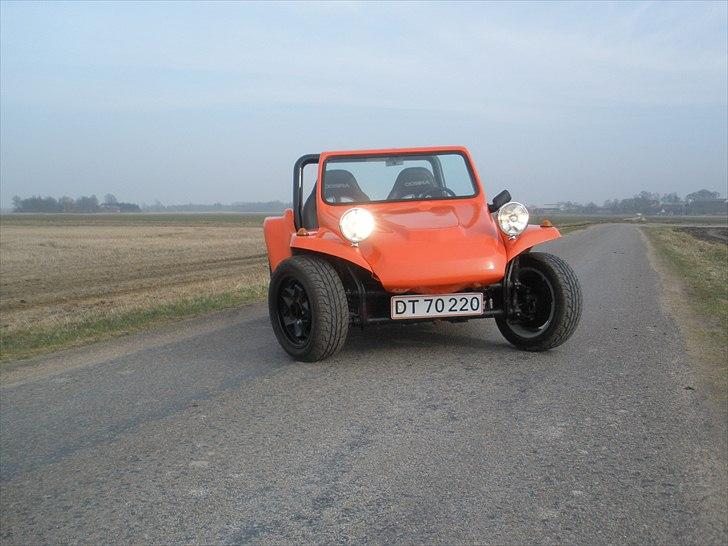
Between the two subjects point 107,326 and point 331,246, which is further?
point 107,326

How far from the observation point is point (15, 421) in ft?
16.0

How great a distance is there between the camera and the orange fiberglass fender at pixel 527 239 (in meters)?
5.90

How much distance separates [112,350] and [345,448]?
4.22 metres

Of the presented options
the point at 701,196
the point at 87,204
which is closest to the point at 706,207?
the point at 701,196

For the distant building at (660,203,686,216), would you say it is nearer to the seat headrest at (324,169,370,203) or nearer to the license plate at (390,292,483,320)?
the seat headrest at (324,169,370,203)

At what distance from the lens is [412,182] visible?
727 cm

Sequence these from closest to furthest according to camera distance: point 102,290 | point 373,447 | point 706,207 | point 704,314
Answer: point 373,447 → point 704,314 → point 102,290 → point 706,207

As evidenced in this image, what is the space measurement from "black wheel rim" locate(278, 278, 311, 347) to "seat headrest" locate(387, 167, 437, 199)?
1.60 meters

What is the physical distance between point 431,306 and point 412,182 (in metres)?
1.92

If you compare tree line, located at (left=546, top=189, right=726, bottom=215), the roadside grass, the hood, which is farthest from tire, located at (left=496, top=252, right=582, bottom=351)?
tree line, located at (left=546, top=189, right=726, bottom=215)

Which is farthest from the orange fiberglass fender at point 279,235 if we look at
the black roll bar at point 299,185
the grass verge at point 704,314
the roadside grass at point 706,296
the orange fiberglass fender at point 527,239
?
the roadside grass at point 706,296

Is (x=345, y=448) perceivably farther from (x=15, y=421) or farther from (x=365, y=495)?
(x=15, y=421)

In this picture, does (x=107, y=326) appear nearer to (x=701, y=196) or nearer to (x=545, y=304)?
(x=545, y=304)

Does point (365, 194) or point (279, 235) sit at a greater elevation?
point (365, 194)
